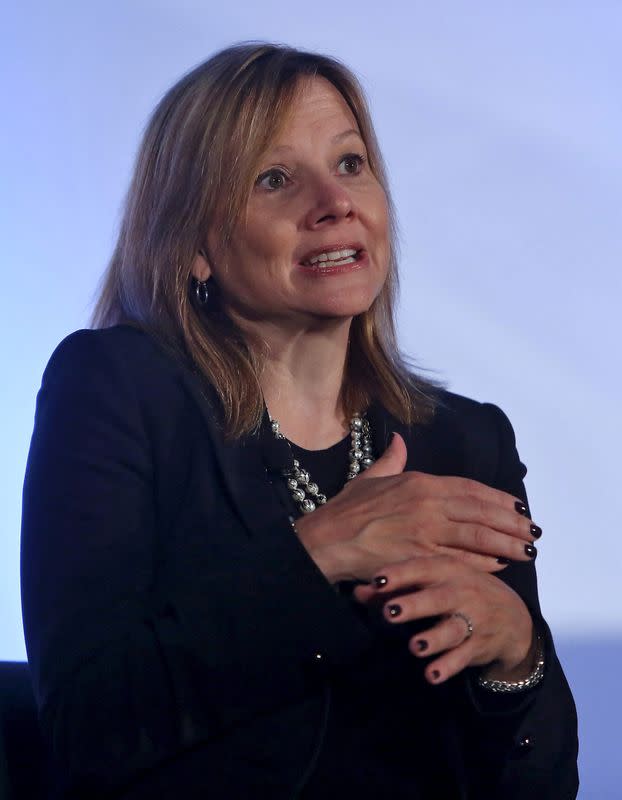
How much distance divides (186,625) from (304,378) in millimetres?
563

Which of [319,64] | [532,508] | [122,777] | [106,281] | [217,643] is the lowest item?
[532,508]

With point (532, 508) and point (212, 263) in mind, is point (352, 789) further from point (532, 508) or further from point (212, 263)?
point (532, 508)

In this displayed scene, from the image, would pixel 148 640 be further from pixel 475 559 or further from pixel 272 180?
pixel 272 180

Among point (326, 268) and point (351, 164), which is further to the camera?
point (351, 164)

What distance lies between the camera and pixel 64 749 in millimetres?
1310

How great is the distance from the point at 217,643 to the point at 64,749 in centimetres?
21

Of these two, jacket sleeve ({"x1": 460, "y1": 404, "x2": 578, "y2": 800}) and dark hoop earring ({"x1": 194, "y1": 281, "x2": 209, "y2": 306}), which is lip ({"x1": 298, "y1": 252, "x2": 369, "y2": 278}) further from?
jacket sleeve ({"x1": 460, "y1": 404, "x2": 578, "y2": 800})

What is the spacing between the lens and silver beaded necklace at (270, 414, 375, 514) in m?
1.65

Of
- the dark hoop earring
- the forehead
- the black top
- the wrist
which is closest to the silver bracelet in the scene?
the wrist

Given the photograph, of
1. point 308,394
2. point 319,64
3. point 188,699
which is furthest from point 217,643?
point 319,64

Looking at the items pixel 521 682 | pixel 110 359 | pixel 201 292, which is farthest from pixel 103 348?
pixel 521 682

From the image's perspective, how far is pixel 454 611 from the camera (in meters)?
1.32

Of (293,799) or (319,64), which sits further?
(319,64)

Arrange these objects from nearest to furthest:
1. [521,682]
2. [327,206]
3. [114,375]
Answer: [521,682], [114,375], [327,206]
